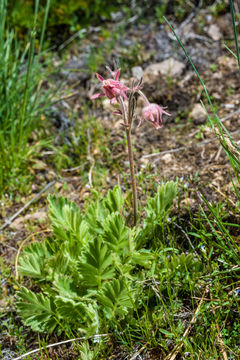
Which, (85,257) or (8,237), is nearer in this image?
(85,257)

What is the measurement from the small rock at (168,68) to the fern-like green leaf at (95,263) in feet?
7.22

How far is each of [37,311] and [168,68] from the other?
102 inches

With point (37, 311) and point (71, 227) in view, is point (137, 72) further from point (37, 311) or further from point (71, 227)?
point (37, 311)

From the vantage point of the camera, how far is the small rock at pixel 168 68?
3.61 m

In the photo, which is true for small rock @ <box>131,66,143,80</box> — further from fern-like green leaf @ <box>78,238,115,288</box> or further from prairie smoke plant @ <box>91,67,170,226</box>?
fern-like green leaf @ <box>78,238,115,288</box>

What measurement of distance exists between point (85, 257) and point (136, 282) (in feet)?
1.05

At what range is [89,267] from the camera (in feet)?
6.15

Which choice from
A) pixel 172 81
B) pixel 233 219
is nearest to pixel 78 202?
pixel 233 219

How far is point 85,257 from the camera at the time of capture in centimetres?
187

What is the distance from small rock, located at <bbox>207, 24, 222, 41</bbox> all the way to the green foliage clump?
2.37 meters

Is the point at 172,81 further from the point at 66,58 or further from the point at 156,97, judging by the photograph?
the point at 66,58

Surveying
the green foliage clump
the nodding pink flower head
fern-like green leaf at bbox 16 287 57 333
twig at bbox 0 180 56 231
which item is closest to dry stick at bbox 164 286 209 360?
the green foliage clump

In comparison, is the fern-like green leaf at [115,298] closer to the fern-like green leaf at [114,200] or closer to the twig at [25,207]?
the fern-like green leaf at [114,200]

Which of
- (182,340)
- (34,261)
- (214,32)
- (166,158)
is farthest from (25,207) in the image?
(214,32)
